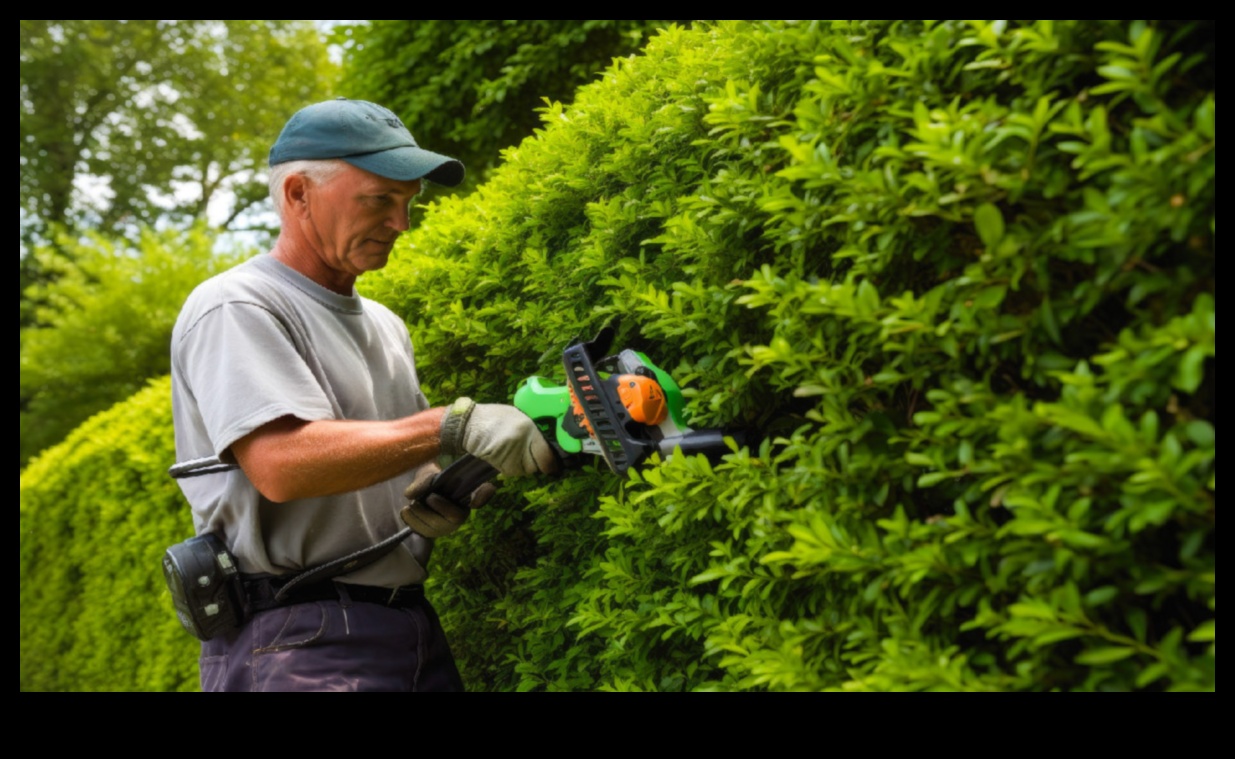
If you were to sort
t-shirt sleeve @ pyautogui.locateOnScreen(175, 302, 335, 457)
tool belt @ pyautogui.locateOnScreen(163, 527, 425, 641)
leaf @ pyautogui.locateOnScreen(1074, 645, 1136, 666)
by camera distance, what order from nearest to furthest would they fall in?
leaf @ pyautogui.locateOnScreen(1074, 645, 1136, 666), t-shirt sleeve @ pyautogui.locateOnScreen(175, 302, 335, 457), tool belt @ pyautogui.locateOnScreen(163, 527, 425, 641)

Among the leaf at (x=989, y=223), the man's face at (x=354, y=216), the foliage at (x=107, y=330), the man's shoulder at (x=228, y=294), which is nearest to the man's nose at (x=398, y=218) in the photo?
the man's face at (x=354, y=216)

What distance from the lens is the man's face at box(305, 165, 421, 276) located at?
2.53 metres

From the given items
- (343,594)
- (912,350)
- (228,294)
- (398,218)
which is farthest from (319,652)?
(912,350)

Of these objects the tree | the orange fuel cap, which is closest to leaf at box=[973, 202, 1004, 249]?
the orange fuel cap

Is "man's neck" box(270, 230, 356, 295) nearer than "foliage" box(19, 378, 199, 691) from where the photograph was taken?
Yes

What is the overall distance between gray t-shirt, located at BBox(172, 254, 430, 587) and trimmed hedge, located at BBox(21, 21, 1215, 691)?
18.9 inches

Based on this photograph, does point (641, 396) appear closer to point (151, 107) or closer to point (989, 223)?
point (989, 223)

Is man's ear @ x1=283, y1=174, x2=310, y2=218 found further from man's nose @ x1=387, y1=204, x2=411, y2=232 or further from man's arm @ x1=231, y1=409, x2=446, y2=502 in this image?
man's arm @ x1=231, y1=409, x2=446, y2=502

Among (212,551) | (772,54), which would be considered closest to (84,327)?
(212,551)

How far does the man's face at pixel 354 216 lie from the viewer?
2.53 m

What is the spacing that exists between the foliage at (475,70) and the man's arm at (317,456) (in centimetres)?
455

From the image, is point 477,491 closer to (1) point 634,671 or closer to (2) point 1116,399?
(1) point 634,671
